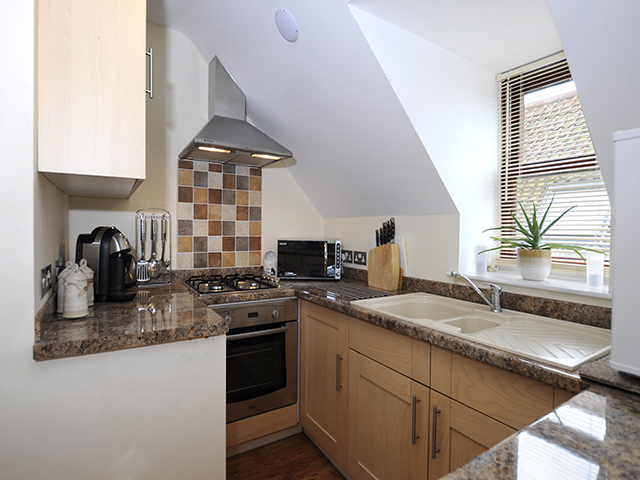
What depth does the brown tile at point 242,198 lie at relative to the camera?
273 cm

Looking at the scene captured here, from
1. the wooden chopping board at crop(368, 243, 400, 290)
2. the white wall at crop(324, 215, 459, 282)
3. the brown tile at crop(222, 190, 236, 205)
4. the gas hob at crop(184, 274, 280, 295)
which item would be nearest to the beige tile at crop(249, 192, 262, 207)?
the brown tile at crop(222, 190, 236, 205)

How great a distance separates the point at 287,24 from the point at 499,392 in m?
1.77

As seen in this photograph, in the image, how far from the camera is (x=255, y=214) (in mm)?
2799

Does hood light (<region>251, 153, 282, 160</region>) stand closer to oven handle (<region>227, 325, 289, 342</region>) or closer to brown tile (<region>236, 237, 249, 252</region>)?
brown tile (<region>236, 237, 249, 252</region>)

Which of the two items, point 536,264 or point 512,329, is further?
point 536,264

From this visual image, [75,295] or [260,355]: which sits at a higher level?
[75,295]

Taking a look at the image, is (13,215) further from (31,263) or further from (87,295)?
(87,295)

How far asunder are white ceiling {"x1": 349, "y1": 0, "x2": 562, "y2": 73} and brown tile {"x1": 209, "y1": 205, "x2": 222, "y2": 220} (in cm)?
161

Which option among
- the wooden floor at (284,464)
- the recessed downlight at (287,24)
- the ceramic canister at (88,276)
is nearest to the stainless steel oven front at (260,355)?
the wooden floor at (284,464)

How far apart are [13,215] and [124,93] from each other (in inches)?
19.8

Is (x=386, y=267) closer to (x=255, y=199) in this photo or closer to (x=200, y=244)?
(x=255, y=199)

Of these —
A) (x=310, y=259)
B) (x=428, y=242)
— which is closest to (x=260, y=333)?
(x=310, y=259)

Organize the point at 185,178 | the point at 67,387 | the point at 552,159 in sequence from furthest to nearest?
the point at 185,178 < the point at 552,159 < the point at 67,387

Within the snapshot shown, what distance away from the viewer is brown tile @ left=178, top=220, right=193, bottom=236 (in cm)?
251
